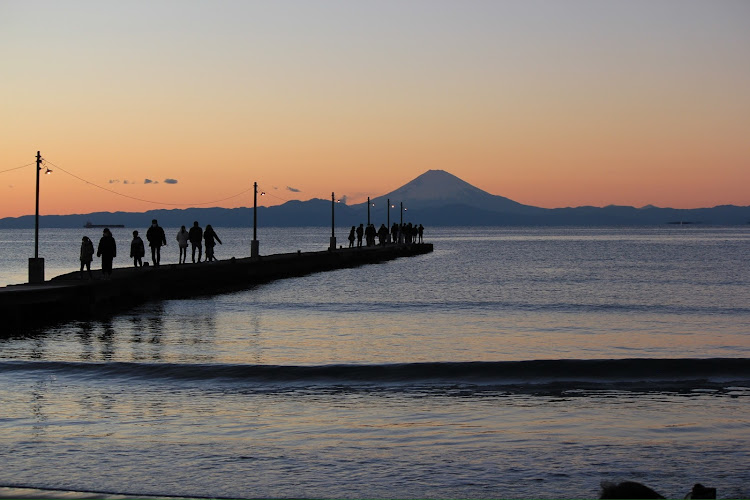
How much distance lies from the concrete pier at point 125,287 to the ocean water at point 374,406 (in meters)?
1.01

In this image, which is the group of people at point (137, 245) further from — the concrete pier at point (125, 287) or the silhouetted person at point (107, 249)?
the concrete pier at point (125, 287)

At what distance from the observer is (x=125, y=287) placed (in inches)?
1248

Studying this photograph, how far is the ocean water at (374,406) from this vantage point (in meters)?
8.80

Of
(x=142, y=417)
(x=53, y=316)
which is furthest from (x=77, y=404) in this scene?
(x=53, y=316)

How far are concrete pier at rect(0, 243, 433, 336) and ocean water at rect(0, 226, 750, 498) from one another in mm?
1008

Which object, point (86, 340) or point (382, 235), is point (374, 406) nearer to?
point (86, 340)

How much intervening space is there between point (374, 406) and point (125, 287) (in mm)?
20661

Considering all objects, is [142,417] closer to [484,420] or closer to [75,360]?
[484,420]

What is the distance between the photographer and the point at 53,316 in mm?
25234

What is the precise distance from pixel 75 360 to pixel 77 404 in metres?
5.41

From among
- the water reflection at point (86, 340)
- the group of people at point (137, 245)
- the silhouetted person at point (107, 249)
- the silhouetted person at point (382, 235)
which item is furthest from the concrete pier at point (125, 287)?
the silhouetted person at point (382, 235)

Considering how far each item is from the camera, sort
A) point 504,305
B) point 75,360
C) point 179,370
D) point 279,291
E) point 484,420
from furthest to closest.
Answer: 1. point 279,291
2. point 504,305
3. point 75,360
4. point 179,370
5. point 484,420

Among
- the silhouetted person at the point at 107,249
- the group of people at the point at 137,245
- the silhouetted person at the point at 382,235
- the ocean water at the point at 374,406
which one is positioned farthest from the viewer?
the silhouetted person at the point at 382,235

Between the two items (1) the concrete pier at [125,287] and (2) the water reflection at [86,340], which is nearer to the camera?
(2) the water reflection at [86,340]
